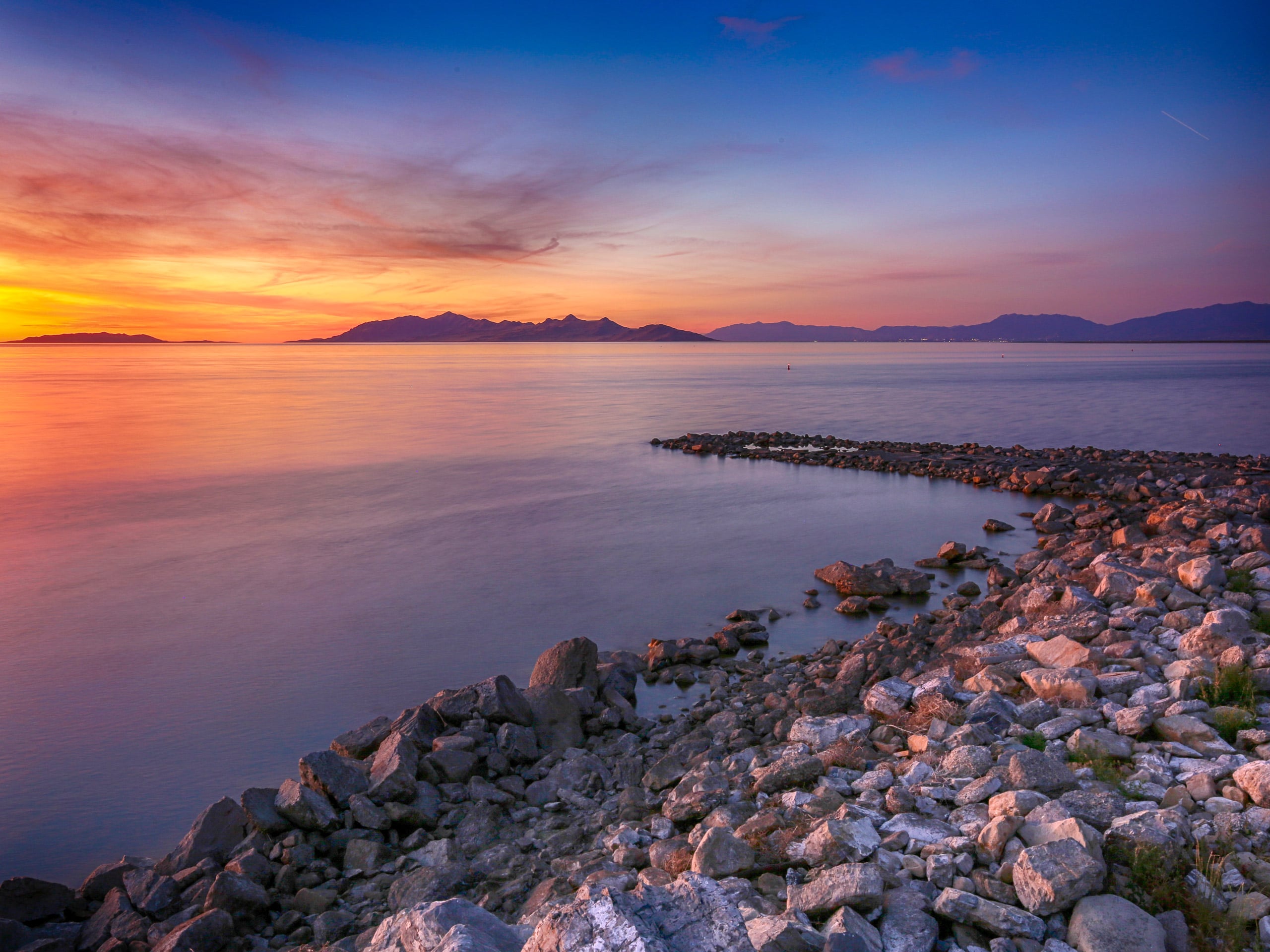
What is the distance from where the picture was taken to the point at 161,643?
39.7 feet

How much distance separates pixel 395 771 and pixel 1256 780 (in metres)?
6.21

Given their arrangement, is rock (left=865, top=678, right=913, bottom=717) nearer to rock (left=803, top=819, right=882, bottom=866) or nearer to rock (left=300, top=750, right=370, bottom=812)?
rock (left=803, top=819, right=882, bottom=866)

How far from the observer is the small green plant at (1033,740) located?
566 centimetres

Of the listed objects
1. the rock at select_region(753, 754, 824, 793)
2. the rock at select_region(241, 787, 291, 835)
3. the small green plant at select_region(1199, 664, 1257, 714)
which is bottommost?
the rock at select_region(241, 787, 291, 835)

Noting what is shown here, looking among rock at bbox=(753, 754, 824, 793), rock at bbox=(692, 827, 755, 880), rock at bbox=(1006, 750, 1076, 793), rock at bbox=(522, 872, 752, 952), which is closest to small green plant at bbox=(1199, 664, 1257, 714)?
rock at bbox=(1006, 750, 1076, 793)

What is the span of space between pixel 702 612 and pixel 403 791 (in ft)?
23.2

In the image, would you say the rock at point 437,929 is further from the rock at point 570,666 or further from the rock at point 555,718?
the rock at point 570,666

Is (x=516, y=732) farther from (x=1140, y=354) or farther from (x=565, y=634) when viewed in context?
(x=1140, y=354)

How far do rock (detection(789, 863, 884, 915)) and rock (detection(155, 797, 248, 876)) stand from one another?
4772 mm

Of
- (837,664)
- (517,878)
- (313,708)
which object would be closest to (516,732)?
(517,878)

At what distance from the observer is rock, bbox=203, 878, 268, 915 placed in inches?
218

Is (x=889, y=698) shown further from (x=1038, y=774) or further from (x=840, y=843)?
(x=840, y=843)

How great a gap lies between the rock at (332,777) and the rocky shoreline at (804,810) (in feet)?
0.08

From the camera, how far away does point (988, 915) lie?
3779mm
